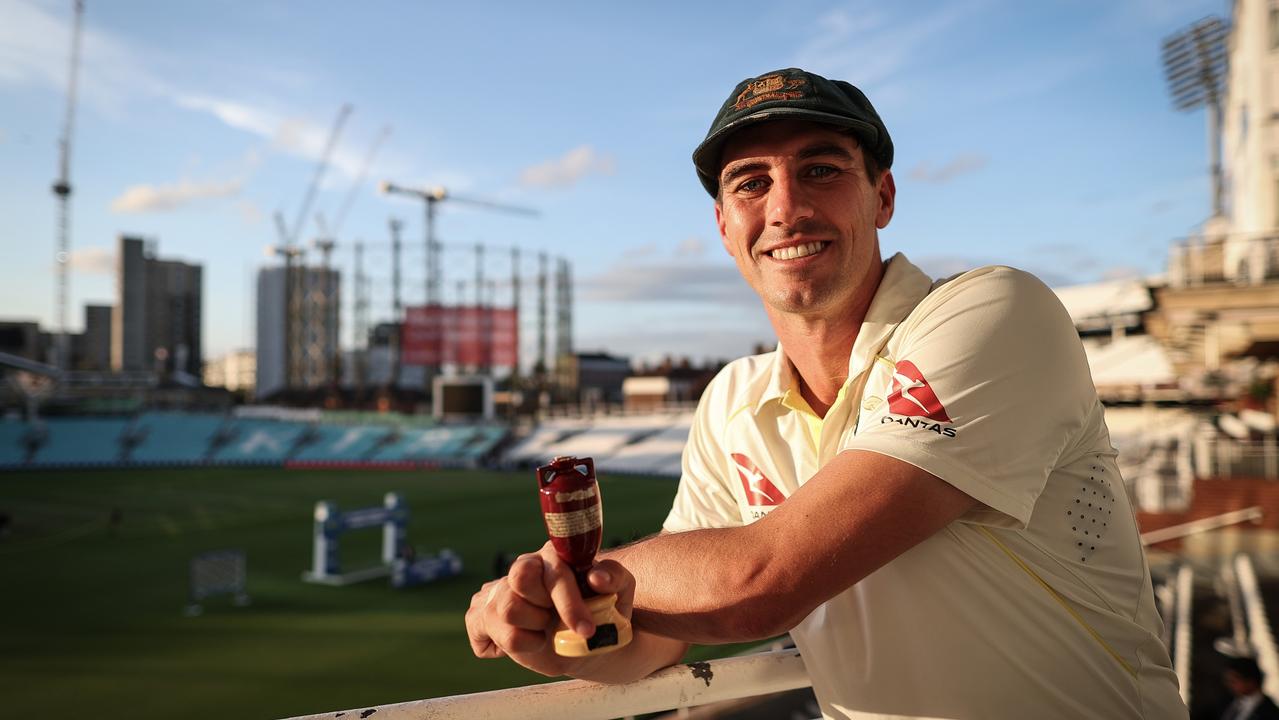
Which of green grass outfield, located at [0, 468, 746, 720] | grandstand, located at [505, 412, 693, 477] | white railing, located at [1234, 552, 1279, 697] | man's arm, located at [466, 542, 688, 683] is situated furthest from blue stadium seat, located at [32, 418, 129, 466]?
man's arm, located at [466, 542, 688, 683]

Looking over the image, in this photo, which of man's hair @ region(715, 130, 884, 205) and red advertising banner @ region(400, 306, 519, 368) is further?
red advertising banner @ region(400, 306, 519, 368)

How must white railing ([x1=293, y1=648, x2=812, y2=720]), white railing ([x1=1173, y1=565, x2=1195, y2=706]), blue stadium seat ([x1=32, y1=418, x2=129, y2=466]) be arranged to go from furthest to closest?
blue stadium seat ([x1=32, y1=418, x2=129, y2=466]) → white railing ([x1=1173, y1=565, x2=1195, y2=706]) → white railing ([x1=293, y1=648, x2=812, y2=720])

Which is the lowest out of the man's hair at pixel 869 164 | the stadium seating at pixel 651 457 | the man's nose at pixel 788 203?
the stadium seating at pixel 651 457

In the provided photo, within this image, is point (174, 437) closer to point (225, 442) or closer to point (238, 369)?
point (225, 442)

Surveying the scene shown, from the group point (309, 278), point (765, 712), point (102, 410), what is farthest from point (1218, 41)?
point (309, 278)

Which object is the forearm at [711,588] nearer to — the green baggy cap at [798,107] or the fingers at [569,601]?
the fingers at [569,601]

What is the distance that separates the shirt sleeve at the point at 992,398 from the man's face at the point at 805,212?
0.37 m

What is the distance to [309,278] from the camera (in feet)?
520

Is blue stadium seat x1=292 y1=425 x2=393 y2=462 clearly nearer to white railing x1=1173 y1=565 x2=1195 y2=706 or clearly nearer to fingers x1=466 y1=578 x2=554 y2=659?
white railing x1=1173 y1=565 x2=1195 y2=706

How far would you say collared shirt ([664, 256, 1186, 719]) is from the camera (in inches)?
59.7

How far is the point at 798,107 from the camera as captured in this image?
1.80 meters

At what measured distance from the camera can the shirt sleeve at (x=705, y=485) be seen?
225 cm

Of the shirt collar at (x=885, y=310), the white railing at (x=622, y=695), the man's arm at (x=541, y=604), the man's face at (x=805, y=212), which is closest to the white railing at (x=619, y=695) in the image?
the white railing at (x=622, y=695)

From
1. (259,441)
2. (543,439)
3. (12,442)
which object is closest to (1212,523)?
(543,439)
